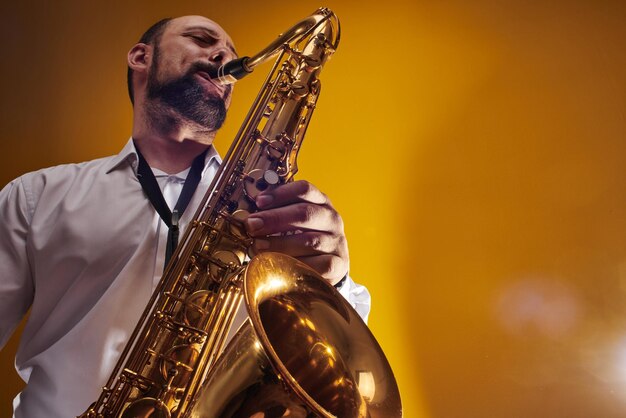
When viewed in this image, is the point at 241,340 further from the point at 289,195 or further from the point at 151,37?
the point at 151,37

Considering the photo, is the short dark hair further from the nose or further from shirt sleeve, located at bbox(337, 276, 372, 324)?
shirt sleeve, located at bbox(337, 276, 372, 324)

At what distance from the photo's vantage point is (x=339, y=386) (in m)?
1.10

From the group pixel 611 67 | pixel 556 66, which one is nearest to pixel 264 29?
pixel 556 66

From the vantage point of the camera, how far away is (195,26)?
1.85 meters

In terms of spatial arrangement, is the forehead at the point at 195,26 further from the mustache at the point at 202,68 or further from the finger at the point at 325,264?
the finger at the point at 325,264

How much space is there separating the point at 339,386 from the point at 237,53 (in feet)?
4.20

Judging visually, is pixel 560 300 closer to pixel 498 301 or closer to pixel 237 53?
pixel 498 301

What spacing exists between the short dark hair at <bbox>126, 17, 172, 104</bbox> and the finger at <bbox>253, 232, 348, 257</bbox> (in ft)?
3.03

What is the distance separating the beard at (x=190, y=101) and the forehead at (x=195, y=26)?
0.49ft

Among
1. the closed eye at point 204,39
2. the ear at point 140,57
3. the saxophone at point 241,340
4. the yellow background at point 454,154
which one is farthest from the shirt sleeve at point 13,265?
the closed eye at point 204,39

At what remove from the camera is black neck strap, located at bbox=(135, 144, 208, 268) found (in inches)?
54.5

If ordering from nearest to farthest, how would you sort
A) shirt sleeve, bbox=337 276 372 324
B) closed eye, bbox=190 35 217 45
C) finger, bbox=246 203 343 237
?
1. finger, bbox=246 203 343 237
2. shirt sleeve, bbox=337 276 372 324
3. closed eye, bbox=190 35 217 45

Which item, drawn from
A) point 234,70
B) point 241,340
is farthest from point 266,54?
point 241,340

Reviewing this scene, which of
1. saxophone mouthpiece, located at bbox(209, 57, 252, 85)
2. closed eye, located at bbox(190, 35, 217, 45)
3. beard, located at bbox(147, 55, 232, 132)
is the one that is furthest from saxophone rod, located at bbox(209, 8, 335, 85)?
closed eye, located at bbox(190, 35, 217, 45)
